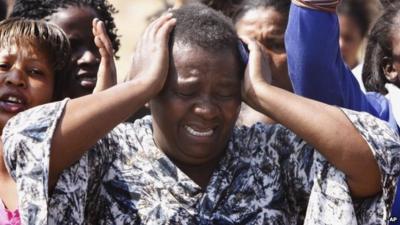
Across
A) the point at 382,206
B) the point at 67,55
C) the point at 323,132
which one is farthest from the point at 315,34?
the point at 67,55

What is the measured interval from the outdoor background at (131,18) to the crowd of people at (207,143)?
8.83 meters

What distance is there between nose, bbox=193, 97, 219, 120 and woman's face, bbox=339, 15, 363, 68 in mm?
3743

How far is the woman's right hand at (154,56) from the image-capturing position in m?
4.05

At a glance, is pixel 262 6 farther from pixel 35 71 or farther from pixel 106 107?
pixel 106 107

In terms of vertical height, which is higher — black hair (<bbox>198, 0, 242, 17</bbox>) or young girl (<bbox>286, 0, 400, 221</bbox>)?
young girl (<bbox>286, 0, 400, 221</bbox>)

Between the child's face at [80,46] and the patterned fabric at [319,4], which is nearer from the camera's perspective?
the patterned fabric at [319,4]

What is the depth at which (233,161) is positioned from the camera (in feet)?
13.8

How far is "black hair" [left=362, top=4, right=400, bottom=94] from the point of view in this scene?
15.9 feet

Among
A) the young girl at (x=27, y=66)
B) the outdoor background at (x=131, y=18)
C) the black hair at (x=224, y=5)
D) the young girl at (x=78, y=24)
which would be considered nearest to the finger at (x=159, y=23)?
the young girl at (x=27, y=66)

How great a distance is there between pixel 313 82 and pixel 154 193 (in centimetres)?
70

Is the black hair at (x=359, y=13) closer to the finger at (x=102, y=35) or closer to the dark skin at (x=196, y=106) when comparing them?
the finger at (x=102, y=35)

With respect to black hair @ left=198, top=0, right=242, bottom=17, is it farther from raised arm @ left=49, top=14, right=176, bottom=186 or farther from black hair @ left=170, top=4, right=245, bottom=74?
raised arm @ left=49, top=14, right=176, bottom=186

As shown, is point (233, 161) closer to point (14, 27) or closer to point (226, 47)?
point (226, 47)

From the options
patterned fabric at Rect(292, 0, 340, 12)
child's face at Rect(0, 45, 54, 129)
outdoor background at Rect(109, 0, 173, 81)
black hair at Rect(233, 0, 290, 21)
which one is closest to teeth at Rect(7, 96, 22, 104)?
child's face at Rect(0, 45, 54, 129)
